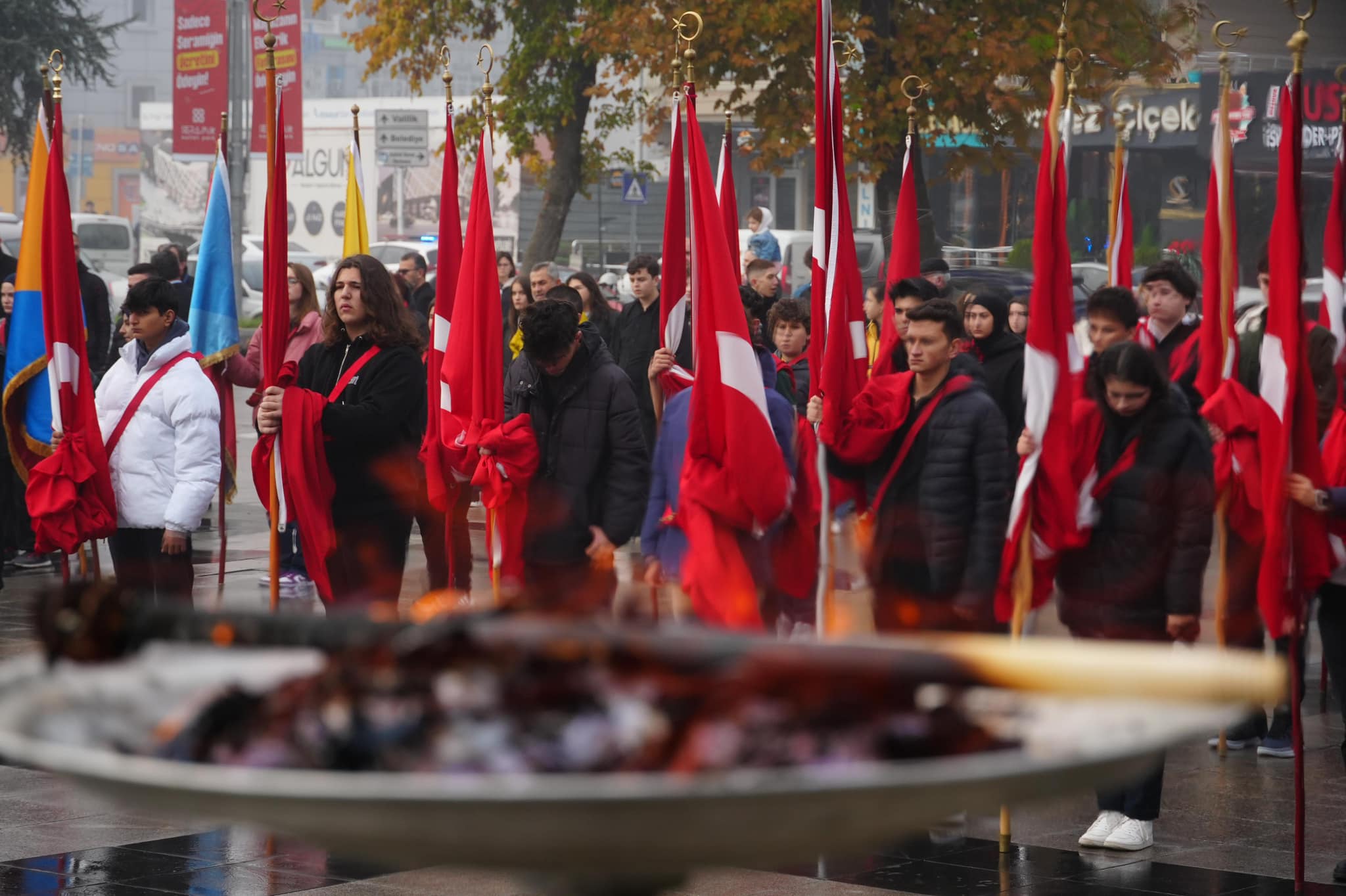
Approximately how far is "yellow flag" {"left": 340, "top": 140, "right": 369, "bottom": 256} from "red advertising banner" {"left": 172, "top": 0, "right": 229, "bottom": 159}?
8.49m

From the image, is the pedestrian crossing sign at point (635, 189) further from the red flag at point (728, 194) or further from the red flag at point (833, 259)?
the red flag at point (833, 259)

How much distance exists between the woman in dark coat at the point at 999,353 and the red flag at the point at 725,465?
2.25 m

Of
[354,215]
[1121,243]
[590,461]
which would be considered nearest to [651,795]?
[590,461]

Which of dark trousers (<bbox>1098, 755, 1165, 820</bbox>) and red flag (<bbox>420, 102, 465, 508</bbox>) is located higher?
red flag (<bbox>420, 102, 465, 508</bbox>)

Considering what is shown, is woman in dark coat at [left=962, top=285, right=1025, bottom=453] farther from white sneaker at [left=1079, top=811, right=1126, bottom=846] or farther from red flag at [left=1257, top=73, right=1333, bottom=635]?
white sneaker at [left=1079, top=811, right=1126, bottom=846]

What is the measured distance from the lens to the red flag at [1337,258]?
7145 mm

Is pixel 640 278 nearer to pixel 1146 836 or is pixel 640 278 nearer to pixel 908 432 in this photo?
pixel 908 432

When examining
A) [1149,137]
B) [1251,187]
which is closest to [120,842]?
[1251,187]

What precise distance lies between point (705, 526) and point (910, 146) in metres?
4.34

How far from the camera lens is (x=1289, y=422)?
6.28m

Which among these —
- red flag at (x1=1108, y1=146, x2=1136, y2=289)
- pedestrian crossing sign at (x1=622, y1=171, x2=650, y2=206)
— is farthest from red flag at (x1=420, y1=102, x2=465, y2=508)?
pedestrian crossing sign at (x1=622, y1=171, x2=650, y2=206)

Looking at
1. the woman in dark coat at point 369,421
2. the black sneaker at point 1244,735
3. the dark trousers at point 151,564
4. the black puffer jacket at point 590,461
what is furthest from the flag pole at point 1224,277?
the dark trousers at point 151,564

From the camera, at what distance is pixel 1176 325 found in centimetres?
899

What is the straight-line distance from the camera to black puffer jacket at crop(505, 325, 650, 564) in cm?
778
